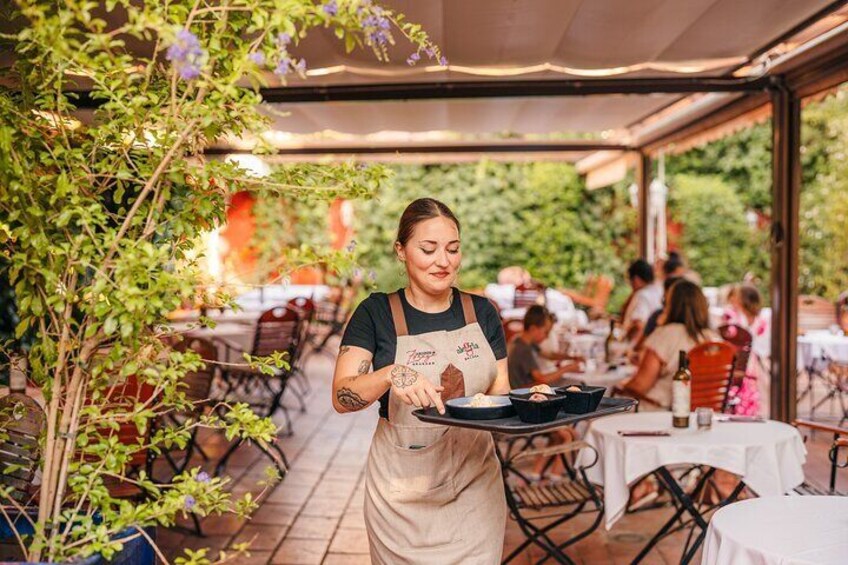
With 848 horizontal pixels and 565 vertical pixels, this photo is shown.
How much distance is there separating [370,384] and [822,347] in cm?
639

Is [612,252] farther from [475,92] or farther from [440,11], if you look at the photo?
[440,11]

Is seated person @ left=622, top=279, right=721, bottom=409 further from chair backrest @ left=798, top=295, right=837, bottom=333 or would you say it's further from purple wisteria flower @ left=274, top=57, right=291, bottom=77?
chair backrest @ left=798, top=295, right=837, bottom=333

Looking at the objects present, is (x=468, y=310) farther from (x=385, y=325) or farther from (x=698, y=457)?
(x=698, y=457)

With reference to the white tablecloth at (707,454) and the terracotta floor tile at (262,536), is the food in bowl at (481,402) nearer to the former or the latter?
the white tablecloth at (707,454)

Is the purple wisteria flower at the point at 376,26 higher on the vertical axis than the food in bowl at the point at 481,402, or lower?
higher

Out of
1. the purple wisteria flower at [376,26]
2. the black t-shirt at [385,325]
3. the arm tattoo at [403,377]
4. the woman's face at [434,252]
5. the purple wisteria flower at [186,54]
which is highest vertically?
the purple wisteria flower at [376,26]

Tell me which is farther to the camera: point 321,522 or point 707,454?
point 321,522

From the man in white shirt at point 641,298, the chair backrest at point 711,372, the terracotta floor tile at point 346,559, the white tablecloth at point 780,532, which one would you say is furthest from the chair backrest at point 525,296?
the white tablecloth at point 780,532

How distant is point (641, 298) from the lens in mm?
8117

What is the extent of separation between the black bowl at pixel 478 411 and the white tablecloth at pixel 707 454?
1.59 metres

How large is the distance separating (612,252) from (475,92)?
1021cm

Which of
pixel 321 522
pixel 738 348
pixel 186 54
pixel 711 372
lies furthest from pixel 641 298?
pixel 186 54

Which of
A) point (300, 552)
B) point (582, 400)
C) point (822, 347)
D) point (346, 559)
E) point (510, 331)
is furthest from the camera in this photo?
point (822, 347)

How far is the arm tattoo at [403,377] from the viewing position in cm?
225
